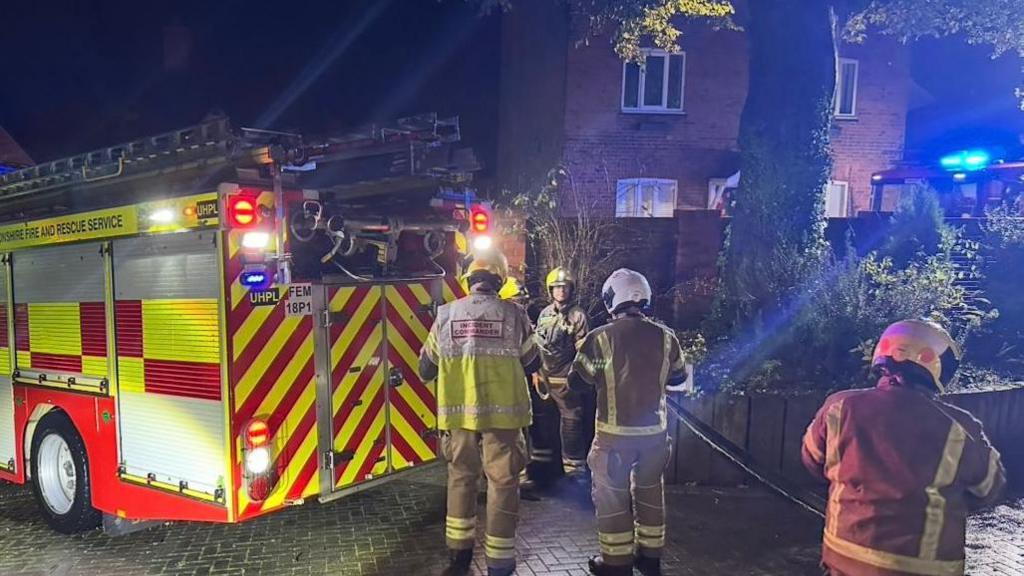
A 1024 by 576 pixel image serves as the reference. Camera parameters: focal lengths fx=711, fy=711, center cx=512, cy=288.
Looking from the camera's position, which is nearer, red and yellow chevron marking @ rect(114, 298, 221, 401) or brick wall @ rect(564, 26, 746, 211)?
red and yellow chevron marking @ rect(114, 298, 221, 401)

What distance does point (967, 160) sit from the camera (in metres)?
12.9

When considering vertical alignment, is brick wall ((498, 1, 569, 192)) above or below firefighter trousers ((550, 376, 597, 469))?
above

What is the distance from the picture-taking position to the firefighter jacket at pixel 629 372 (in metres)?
4.02

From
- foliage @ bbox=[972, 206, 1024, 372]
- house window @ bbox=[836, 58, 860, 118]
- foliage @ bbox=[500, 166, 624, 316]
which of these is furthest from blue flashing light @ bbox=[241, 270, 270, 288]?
house window @ bbox=[836, 58, 860, 118]

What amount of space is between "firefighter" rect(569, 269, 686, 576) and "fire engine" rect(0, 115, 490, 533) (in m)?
1.52

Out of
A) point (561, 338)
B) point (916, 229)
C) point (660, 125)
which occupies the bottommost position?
point (561, 338)

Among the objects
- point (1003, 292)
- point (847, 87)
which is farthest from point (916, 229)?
point (847, 87)

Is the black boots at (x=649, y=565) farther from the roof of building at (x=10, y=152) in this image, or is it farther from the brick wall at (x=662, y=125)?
the roof of building at (x=10, y=152)

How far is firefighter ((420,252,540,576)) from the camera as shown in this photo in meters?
4.10

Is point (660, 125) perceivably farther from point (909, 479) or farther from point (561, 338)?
point (909, 479)

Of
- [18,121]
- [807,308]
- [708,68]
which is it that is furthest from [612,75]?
[18,121]

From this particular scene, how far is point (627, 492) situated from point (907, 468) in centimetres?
182

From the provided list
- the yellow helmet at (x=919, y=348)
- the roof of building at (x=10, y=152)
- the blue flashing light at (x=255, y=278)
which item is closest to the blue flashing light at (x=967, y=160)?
the yellow helmet at (x=919, y=348)

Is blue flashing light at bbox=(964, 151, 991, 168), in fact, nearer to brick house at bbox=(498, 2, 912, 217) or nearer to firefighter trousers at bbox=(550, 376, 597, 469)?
brick house at bbox=(498, 2, 912, 217)
